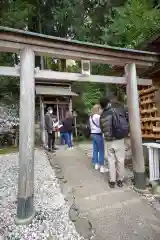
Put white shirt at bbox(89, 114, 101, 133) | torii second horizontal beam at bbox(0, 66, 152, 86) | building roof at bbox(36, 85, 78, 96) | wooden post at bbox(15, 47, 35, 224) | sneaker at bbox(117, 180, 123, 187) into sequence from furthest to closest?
building roof at bbox(36, 85, 78, 96) < white shirt at bbox(89, 114, 101, 133) < sneaker at bbox(117, 180, 123, 187) < torii second horizontal beam at bbox(0, 66, 152, 86) < wooden post at bbox(15, 47, 35, 224)

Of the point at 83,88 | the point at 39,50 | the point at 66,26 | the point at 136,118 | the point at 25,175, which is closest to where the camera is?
the point at 25,175

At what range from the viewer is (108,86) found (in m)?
14.2

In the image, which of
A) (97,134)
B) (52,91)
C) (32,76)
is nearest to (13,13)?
(52,91)

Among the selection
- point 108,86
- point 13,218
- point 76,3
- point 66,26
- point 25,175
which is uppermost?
point 76,3

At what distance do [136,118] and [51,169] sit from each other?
3332mm

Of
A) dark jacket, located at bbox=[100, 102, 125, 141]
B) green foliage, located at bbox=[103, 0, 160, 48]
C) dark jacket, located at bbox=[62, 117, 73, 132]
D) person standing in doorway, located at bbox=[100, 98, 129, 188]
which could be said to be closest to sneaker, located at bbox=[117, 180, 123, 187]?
person standing in doorway, located at bbox=[100, 98, 129, 188]

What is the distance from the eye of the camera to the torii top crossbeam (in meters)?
3.45

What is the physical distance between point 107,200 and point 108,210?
389 millimetres

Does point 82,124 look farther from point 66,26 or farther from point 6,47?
point 6,47

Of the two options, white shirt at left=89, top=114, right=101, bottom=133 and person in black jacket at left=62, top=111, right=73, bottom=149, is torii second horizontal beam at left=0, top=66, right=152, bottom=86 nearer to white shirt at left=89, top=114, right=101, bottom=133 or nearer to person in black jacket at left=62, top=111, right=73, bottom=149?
white shirt at left=89, top=114, right=101, bottom=133

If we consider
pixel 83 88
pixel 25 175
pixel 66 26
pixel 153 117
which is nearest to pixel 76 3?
pixel 66 26

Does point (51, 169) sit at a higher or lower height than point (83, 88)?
lower

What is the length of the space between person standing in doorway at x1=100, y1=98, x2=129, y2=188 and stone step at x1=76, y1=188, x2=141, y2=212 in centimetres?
33

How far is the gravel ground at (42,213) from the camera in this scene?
2933 mm
